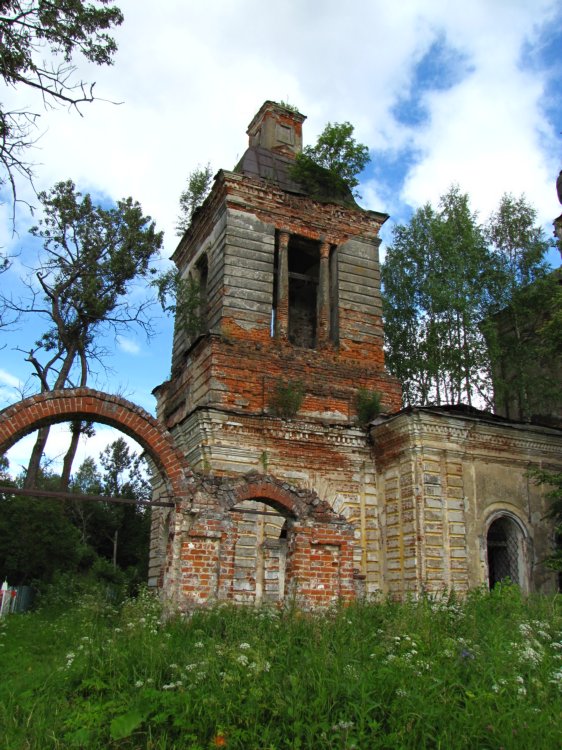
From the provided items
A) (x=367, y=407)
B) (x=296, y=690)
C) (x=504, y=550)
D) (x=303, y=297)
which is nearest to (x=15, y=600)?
(x=303, y=297)

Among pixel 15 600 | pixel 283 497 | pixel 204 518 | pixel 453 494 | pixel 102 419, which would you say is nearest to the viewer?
pixel 204 518

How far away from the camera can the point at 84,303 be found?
19.5m

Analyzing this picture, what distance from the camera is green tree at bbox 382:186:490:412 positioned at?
19047 mm

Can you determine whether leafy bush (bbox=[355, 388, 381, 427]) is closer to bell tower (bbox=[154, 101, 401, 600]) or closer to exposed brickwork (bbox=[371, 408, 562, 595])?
bell tower (bbox=[154, 101, 401, 600])

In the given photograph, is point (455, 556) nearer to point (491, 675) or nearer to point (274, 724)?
point (491, 675)

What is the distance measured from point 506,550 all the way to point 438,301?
8651mm

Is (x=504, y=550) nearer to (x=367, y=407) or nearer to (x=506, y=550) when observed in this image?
(x=506, y=550)

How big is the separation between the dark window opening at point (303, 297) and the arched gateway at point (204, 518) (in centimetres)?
758

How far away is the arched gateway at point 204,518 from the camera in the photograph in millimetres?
7609

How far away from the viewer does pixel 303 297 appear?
16453mm

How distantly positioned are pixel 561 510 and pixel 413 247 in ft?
37.0

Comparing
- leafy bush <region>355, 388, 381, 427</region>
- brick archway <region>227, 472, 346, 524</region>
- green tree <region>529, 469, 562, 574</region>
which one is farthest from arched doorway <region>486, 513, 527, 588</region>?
brick archway <region>227, 472, 346, 524</region>

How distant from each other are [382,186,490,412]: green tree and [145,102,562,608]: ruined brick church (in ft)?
16.7

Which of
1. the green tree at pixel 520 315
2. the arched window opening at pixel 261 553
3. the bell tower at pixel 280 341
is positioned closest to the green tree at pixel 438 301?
the green tree at pixel 520 315
